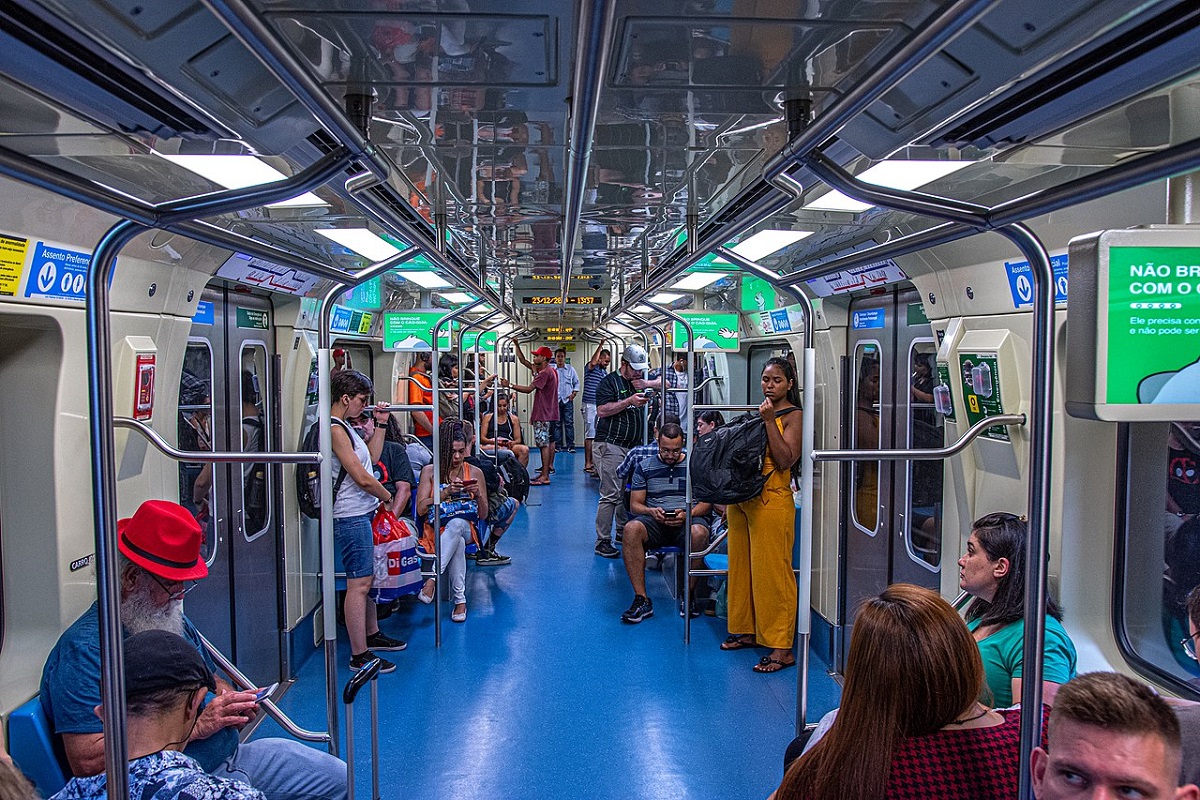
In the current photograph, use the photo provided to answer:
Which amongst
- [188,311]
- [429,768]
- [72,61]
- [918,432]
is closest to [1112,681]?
[72,61]

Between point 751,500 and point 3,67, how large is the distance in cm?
459

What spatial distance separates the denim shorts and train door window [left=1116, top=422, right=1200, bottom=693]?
3950 millimetres

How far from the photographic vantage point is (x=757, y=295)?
7395 mm

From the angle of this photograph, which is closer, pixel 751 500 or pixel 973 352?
pixel 973 352

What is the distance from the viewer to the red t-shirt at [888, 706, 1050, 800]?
5.81 ft

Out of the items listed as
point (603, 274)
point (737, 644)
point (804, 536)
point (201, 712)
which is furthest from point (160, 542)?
point (603, 274)

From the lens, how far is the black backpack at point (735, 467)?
5.12 metres

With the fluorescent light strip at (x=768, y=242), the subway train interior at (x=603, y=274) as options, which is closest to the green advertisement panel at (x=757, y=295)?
the subway train interior at (x=603, y=274)

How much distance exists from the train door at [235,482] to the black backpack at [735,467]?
286 centimetres

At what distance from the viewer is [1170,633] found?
9.94 ft

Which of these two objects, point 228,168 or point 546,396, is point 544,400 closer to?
point 546,396

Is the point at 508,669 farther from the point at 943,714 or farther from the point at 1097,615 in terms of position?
the point at 943,714

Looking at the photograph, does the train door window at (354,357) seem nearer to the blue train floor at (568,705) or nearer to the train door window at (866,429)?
the blue train floor at (568,705)

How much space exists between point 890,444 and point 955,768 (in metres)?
3.86
